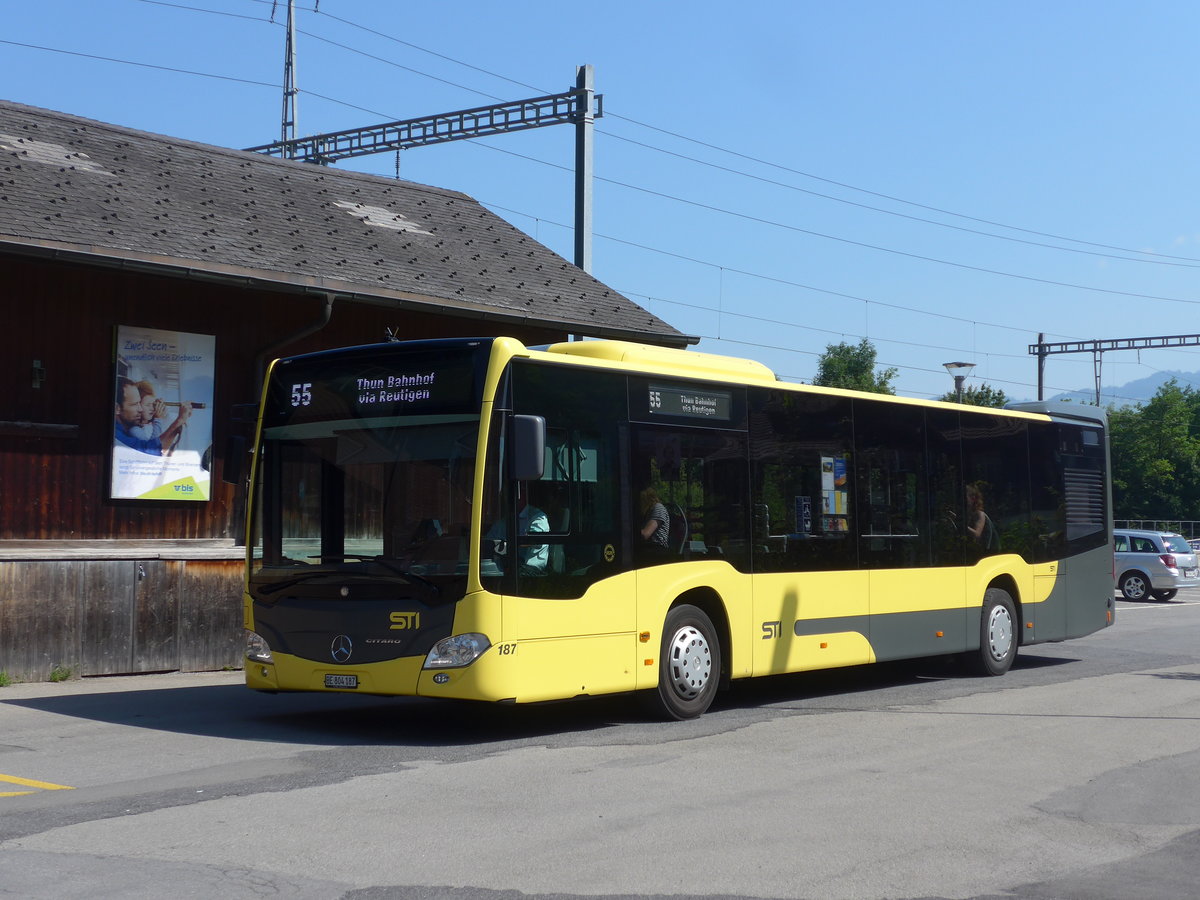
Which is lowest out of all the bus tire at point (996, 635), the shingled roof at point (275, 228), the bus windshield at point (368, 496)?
the bus tire at point (996, 635)

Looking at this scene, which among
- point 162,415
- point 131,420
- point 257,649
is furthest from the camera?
point 162,415

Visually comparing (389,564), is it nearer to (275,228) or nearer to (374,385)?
(374,385)

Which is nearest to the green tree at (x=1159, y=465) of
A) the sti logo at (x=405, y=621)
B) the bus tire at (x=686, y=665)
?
the bus tire at (x=686, y=665)

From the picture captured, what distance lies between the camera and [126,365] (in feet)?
52.5

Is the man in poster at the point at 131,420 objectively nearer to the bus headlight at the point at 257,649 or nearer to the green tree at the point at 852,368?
the bus headlight at the point at 257,649

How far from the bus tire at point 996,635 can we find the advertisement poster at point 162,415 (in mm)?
8998

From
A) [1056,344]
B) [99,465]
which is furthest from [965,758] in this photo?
[1056,344]

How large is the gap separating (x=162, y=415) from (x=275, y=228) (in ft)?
11.1

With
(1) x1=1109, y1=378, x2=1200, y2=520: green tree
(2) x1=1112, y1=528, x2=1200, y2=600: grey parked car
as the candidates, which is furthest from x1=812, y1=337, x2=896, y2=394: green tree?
(2) x1=1112, y1=528, x2=1200, y2=600: grey parked car

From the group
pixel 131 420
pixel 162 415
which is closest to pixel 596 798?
pixel 131 420

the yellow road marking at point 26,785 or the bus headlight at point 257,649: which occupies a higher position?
the bus headlight at point 257,649

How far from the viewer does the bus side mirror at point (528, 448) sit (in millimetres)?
9820

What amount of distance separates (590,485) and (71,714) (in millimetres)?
4887

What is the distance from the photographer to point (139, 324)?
16141 mm
